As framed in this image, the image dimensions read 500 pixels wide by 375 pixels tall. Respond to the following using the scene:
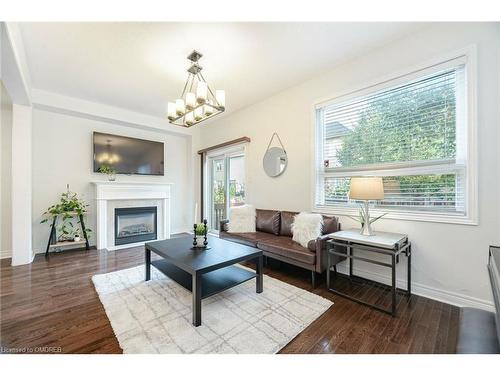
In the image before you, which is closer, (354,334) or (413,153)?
(354,334)

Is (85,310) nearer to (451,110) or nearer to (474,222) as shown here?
(474,222)

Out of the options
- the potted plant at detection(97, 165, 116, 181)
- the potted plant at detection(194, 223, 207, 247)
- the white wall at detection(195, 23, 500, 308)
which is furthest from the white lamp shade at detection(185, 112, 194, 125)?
the potted plant at detection(97, 165, 116, 181)

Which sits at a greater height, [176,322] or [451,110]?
[451,110]

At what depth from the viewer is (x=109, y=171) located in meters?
4.27

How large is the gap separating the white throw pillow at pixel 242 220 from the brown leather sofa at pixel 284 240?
0.12m

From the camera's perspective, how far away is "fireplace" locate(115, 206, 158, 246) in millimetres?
4297

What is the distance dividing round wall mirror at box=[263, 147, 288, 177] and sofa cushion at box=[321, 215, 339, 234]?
115cm

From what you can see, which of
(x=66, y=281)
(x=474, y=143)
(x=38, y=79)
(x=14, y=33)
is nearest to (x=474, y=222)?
(x=474, y=143)

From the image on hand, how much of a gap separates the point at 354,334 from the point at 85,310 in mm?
2316

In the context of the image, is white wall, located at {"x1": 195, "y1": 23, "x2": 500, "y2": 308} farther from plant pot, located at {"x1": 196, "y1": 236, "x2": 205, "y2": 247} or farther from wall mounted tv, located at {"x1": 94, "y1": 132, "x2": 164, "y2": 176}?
wall mounted tv, located at {"x1": 94, "y1": 132, "x2": 164, "y2": 176}

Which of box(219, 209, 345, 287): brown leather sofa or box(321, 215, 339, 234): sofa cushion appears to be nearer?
box(219, 209, 345, 287): brown leather sofa

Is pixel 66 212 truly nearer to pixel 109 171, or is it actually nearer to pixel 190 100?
pixel 109 171
